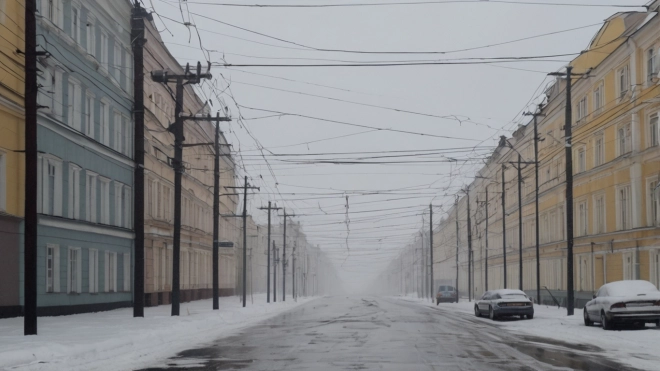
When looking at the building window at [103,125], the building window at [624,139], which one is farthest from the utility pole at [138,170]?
the building window at [624,139]

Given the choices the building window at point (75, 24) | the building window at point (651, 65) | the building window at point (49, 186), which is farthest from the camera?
the building window at point (651, 65)

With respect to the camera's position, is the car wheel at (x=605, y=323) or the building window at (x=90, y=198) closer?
the car wheel at (x=605, y=323)

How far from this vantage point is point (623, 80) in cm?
4641

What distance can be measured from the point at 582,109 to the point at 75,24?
32.7 metres

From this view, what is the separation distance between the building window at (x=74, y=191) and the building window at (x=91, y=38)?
538 centimetres

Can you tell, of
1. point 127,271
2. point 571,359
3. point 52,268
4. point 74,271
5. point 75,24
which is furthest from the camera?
point 127,271

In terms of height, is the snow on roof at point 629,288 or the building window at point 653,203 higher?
the building window at point 653,203

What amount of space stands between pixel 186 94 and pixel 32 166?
132ft

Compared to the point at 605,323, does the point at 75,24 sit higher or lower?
higher

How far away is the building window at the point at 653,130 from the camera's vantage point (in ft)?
137

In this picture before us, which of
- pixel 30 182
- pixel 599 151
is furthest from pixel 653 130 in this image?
pixel 30 182

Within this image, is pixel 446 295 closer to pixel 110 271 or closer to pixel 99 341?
pixel 110 271

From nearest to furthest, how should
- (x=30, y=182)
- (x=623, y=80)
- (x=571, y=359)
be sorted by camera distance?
(x=571, y=359)
(x=30, y=182)
(x=623, y=80)

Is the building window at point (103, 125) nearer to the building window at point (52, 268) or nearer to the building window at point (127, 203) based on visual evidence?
the building window at point (127, 203)
